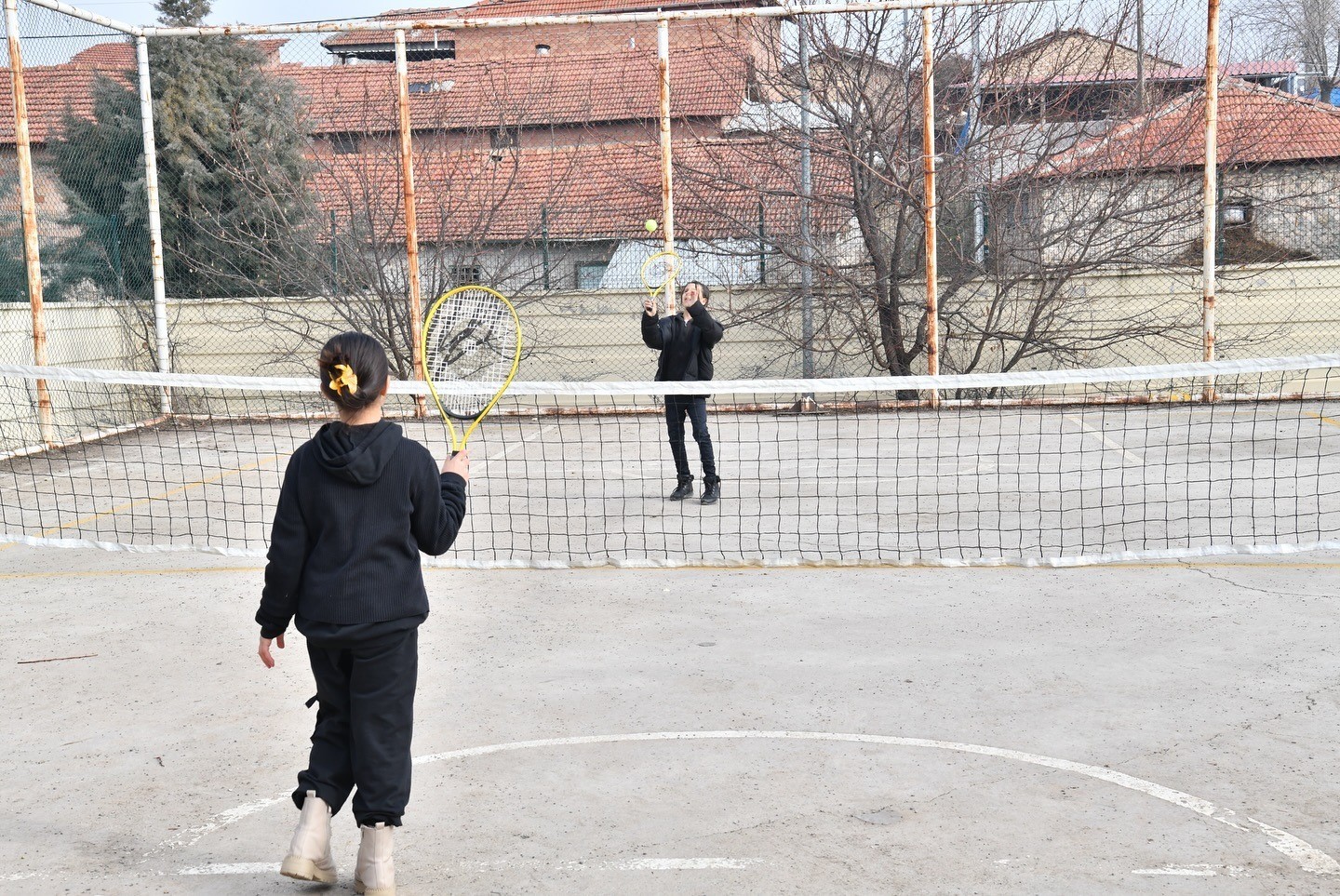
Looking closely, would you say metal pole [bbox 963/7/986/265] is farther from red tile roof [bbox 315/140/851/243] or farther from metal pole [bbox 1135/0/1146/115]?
metal pole [bbox 1135/0/1146/115]

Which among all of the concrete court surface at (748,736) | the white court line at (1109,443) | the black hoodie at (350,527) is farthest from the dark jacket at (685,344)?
the black hoodie at (350,527)

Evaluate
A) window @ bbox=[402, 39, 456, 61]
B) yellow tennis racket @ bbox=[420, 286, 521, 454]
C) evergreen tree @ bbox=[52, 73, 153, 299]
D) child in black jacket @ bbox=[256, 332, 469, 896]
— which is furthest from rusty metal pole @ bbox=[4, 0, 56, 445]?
child in black jacket @ bbox=[256, 332, 469, 896]

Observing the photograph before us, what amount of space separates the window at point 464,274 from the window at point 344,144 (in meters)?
2.52

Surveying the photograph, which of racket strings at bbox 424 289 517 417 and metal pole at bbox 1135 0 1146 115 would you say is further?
metal pole at bbox 1135 0 1146 115

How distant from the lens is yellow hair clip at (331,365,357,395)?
383cm

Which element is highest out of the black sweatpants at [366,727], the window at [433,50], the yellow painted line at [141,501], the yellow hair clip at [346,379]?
the window at [433,50]

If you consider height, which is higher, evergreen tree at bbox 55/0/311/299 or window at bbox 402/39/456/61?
window at bbox 402/39/456/61

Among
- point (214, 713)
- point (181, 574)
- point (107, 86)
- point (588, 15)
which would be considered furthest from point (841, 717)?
point (107, 86)

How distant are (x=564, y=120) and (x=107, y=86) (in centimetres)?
590

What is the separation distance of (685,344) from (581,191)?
27.8 feet

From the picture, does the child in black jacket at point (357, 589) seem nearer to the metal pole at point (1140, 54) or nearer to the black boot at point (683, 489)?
the black boot at point (683, 489)

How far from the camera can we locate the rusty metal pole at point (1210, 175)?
47.7 feet

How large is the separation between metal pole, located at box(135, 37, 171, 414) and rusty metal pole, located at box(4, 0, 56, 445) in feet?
6.16

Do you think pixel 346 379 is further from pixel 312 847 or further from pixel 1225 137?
pixel 1225 137
